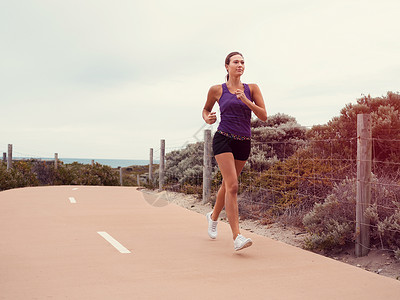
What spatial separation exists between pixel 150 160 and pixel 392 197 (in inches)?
582

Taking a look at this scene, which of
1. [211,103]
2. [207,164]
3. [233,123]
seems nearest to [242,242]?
[233,123]

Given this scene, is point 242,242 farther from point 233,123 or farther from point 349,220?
point 349,220

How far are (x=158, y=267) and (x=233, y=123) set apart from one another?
218cm

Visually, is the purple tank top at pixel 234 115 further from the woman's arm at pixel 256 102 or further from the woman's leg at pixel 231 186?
the woman's leg at pixel 231 186

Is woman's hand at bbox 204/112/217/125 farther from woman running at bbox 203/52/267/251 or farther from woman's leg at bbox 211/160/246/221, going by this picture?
woman's leg at bbox 211/160/246/221

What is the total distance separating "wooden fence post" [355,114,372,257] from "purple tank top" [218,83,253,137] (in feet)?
5.56

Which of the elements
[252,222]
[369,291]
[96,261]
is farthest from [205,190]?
[369,291]

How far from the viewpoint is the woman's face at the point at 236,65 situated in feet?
21.9

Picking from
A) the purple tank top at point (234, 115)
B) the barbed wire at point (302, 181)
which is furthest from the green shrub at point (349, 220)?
the purple tank top at point (234, 115)

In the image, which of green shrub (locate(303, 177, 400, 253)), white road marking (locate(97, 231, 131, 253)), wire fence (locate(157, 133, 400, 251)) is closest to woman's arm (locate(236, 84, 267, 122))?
wire fence (locate(157, 133, 400, 251))

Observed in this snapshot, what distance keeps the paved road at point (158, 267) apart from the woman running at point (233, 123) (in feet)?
2.57

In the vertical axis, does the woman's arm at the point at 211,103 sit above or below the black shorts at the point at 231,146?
above

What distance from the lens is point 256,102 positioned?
6.78m

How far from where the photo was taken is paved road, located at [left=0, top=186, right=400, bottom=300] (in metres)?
4.84
